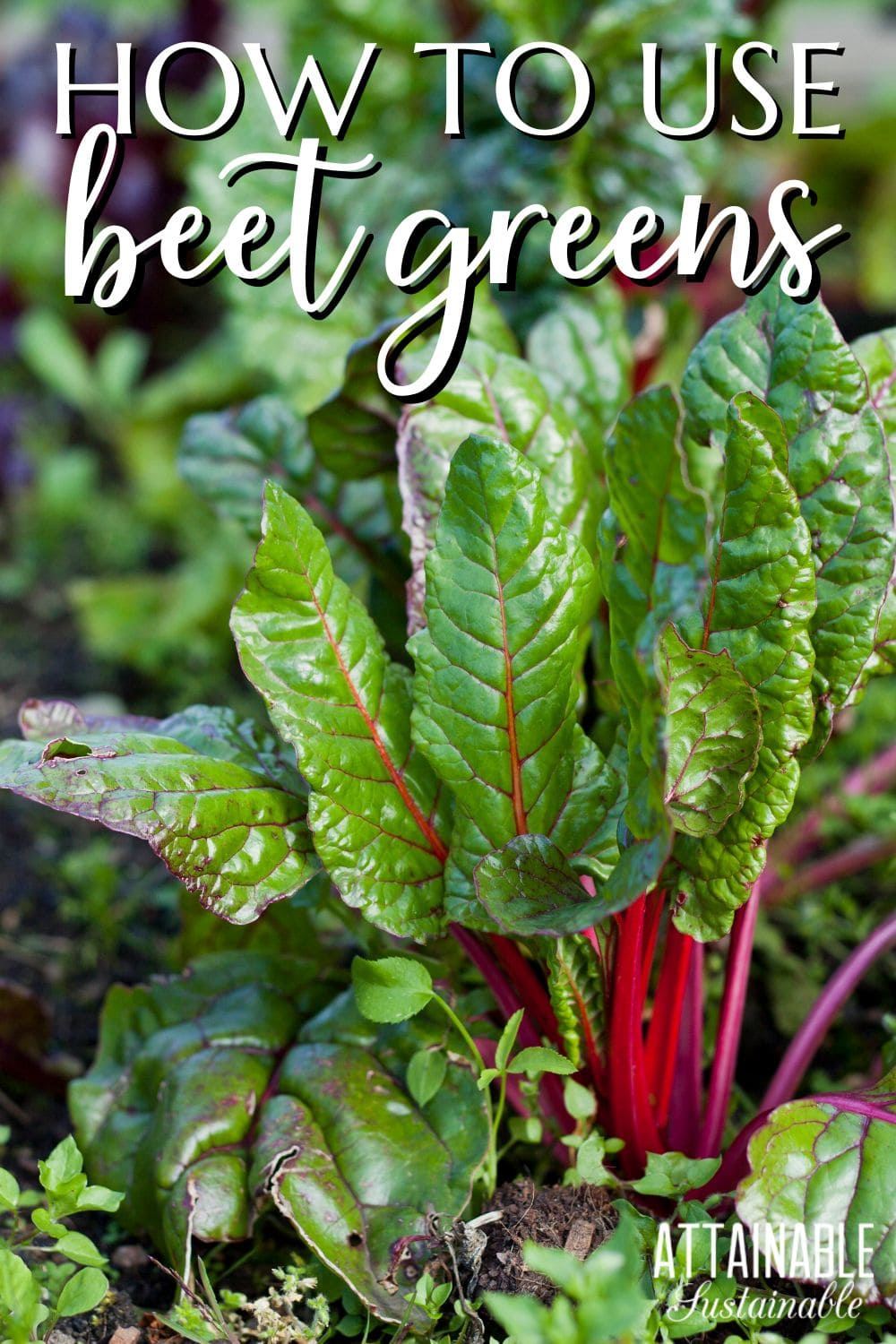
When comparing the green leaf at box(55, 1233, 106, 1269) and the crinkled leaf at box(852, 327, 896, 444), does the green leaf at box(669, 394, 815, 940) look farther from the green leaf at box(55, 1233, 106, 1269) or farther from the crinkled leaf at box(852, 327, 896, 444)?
the green leaf at box(55, 1233, 106, 1269)

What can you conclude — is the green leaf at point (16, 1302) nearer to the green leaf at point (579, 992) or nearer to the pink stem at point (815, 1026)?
the green leaf at point (579, 992)

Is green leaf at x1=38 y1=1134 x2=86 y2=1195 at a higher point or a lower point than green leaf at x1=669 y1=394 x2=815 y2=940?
lower

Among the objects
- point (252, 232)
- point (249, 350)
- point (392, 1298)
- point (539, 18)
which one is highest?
point (539, 18)

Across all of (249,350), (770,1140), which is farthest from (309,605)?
(249,350)

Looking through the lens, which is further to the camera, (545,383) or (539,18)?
(539,18)

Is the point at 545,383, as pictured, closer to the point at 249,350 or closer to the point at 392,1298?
the point at 249,350

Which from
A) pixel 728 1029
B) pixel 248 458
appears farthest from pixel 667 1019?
pixel 248 458

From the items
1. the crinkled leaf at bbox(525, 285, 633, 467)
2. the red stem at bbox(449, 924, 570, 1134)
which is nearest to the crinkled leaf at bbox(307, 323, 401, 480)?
the crinkled leaf at bbox(525, 285, 633, 467)

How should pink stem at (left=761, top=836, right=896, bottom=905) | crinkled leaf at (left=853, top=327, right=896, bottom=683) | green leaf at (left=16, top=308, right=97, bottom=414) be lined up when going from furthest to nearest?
green leaf at (left=16, top=308, right=97, bottom=414) < pink stem at (left=761, top=836, right=896, bottom=905) < crinkled leaf at (left=853, top=327, right=896, bottom=683)
